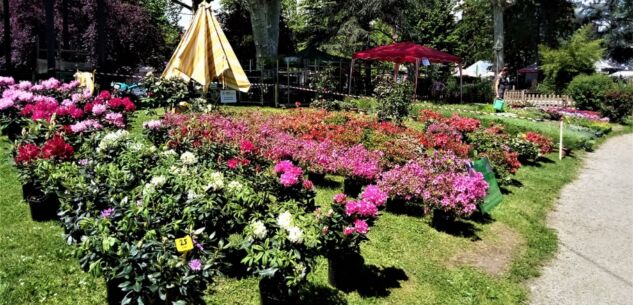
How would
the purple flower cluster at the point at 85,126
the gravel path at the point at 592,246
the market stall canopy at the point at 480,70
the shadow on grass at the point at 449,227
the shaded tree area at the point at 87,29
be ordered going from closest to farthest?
1. the gravel path at the point at 592,246
2. the purple flower cluster at the point at 85,126
3. the shadow on grass at the point at 449,227
4. the shaded tree area at the point at 87,29
5. the market stall canopy at the point at 480,70

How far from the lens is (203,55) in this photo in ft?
32.8

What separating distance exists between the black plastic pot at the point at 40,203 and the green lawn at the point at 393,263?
13 cm

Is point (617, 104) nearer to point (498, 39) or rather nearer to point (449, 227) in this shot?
point (498, 39)

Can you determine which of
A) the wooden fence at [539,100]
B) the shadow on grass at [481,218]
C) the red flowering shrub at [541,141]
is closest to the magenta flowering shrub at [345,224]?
the shadow on grass at [481,218]

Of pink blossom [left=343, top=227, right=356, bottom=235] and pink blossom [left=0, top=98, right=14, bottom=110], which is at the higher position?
pink blossom [left=0, top=98, right=14, bottom=110]

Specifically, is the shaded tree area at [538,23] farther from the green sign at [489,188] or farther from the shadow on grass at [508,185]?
the green sign at [489,188]

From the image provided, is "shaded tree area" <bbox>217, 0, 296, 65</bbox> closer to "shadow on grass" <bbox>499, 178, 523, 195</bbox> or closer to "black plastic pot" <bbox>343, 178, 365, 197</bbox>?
"shadow on grass" <bbox>499, 178, 523, 195</bbox>

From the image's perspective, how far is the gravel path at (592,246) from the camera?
4.73 meters

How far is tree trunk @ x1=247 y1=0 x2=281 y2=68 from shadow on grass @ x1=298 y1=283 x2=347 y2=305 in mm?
15067

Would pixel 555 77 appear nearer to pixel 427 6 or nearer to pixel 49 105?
pixel 427 6

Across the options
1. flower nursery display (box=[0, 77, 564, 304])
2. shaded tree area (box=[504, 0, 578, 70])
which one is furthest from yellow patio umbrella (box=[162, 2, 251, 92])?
shaded tree area (box=[504, 0, 578, 70])

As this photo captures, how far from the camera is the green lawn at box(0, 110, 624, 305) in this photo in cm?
387

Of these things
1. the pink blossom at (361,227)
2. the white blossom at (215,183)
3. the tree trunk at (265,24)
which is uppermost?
the tree trunk at (265,24)

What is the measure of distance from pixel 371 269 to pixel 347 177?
83.2 inches
